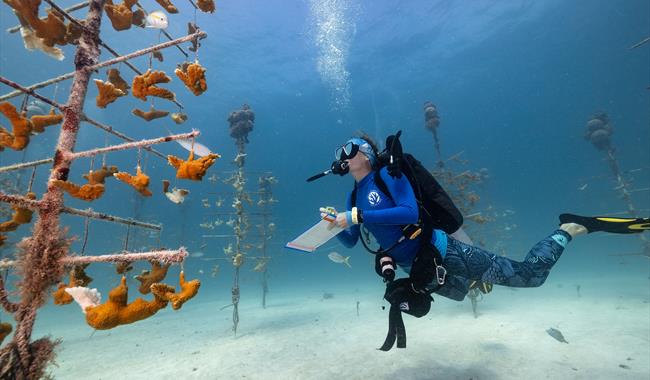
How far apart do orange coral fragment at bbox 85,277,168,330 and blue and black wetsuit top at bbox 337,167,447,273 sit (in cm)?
255

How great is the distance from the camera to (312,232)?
4148 mm

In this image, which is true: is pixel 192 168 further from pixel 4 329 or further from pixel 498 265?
pixel 498 265

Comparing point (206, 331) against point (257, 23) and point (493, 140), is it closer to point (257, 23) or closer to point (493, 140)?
point (257, 23)

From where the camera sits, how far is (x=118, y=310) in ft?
6.73

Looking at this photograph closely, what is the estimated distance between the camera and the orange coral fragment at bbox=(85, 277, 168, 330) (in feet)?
6.48

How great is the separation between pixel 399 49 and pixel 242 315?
116 feet

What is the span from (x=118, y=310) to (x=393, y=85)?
50237mm

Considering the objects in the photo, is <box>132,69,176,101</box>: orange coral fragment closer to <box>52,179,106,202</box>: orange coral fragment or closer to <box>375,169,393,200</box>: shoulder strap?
<box>52,179,106,202</box>: orange coral fragment

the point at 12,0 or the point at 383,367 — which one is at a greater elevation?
the point at 12,0

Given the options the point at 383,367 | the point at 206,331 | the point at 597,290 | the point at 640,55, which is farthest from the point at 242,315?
the point at 640,55

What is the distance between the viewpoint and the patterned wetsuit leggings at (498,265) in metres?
4.53

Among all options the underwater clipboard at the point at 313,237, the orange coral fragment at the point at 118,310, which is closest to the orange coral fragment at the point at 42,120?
the orange coral fragment at the point at 118,310

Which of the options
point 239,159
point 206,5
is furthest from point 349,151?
point 239,159

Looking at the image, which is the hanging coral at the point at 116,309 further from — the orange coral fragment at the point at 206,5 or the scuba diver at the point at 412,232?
the orange coral fragment at the point at 206,5
